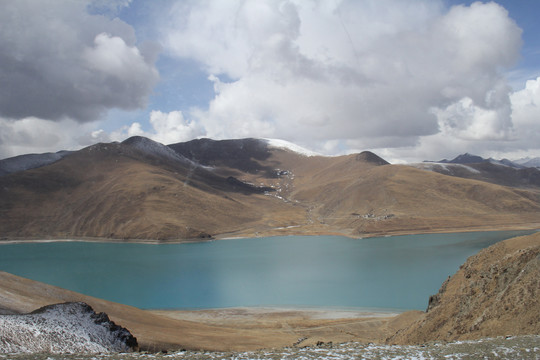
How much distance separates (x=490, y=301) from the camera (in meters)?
20.0

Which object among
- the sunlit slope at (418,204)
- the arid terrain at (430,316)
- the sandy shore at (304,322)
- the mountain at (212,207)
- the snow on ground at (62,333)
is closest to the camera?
the snow on ground at (62,333)

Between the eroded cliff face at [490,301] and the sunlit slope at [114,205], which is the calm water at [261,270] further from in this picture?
the eroded cliff face at [490,301]

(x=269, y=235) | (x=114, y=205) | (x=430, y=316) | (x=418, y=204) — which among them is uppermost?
(x=114, y=205)

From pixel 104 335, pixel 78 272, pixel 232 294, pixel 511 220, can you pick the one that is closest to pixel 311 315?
pixel 232 294

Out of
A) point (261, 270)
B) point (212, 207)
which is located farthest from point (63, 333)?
point (212, 207)

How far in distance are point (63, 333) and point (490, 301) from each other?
1937 centimetres

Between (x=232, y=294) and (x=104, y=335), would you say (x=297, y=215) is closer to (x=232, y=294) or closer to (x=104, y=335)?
(x=232, y=294)

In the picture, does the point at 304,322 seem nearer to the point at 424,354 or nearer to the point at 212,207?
the point at 424,354

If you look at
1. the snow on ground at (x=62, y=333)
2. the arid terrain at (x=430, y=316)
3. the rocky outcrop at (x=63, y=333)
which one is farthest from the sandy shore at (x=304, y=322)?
the snow on ground at (x=62, y=333)

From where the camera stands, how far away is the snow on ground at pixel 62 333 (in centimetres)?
1576

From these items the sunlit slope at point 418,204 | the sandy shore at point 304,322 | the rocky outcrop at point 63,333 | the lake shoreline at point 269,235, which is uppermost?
the sunlit slope at point 418,204

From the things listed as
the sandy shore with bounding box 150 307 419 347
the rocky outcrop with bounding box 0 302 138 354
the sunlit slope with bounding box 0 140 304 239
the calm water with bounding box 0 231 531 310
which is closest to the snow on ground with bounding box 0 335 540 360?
the rocky outcrop with bounding box 0 302 138 354

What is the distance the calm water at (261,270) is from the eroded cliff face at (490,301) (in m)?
22.4

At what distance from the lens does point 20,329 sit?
16.2 m
